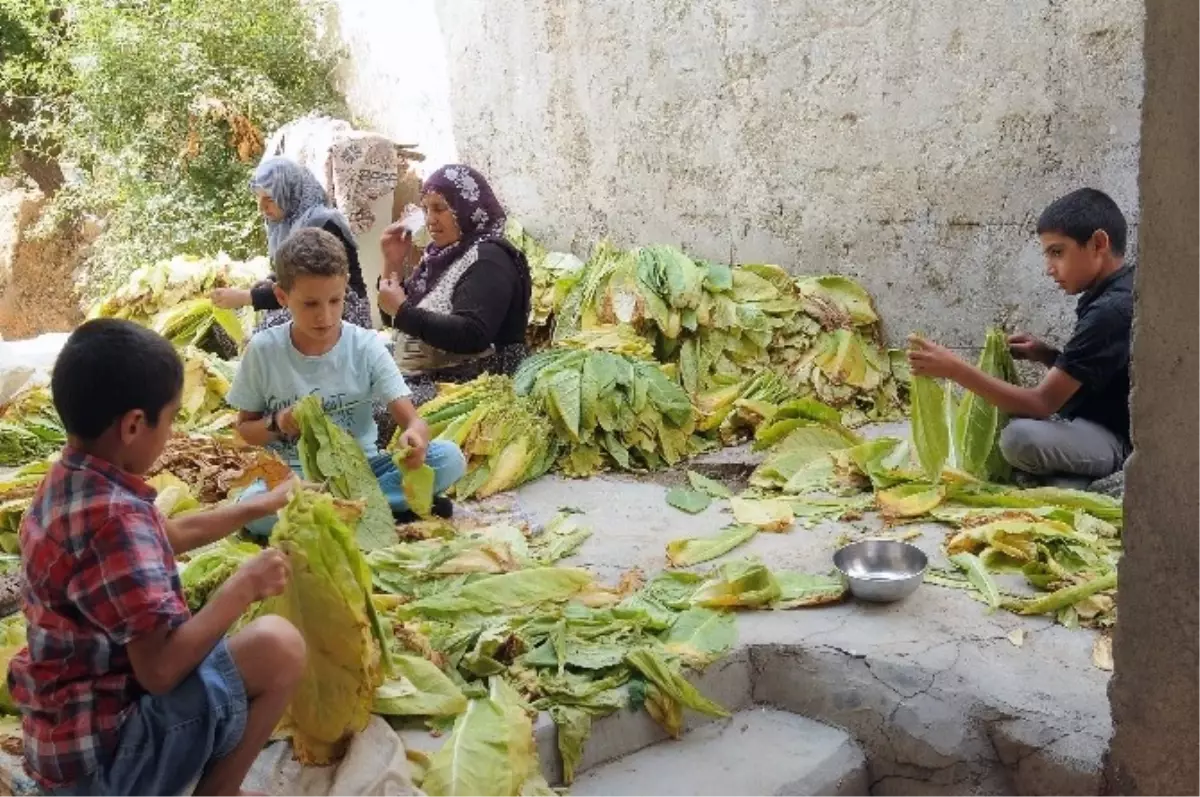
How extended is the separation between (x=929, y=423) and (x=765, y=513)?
85 cm

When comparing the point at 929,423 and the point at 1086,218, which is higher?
the point at 1086,218

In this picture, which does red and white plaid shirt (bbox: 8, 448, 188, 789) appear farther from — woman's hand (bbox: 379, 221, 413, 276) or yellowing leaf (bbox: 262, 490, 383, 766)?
woman's hand (bbox: 379, 221, 413, 276)

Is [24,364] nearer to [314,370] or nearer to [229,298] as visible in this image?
[229,298]

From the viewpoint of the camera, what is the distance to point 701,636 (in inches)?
143

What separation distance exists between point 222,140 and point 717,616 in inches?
331

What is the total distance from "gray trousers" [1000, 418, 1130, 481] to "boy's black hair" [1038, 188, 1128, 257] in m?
0.74

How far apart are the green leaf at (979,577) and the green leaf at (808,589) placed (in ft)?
1.52

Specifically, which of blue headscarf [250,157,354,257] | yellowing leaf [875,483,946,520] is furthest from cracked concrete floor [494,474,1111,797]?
blue headscarf [250,157,354,257]

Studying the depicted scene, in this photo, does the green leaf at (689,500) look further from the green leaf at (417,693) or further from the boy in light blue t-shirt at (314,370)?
the green leaf at (417,693)

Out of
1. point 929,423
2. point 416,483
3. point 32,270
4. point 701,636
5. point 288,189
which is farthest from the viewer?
point 32,270

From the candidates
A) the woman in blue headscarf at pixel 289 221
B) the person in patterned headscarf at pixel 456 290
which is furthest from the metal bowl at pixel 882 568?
the woman in blue headscarf at pixel 289 221

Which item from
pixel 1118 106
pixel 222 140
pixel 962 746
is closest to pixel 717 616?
pixel 962 746

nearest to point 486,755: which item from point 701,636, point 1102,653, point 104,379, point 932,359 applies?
point 701,636

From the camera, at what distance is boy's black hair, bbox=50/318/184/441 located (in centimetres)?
220
